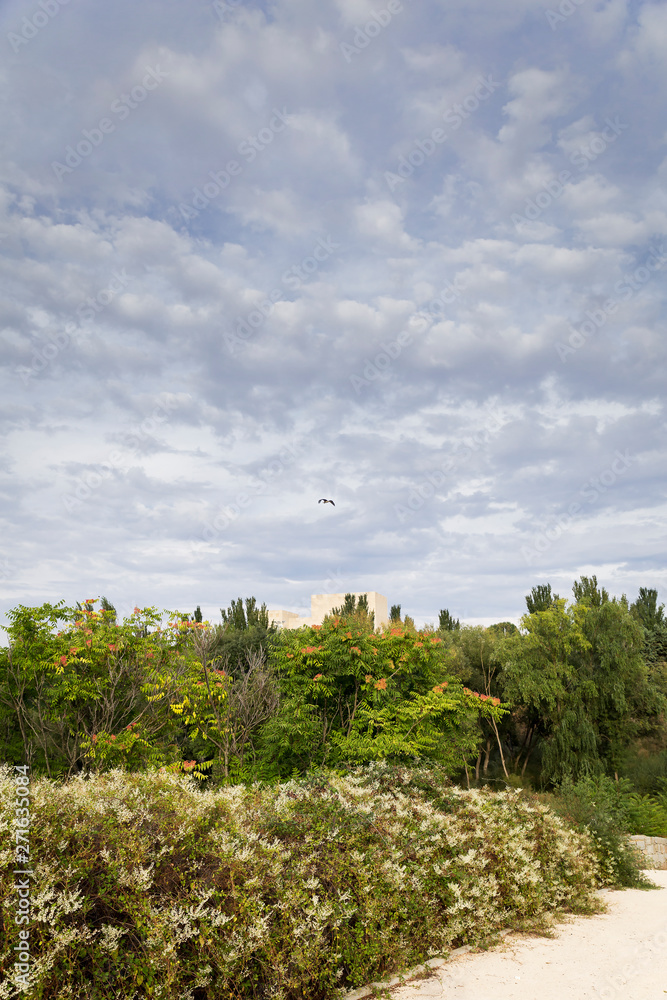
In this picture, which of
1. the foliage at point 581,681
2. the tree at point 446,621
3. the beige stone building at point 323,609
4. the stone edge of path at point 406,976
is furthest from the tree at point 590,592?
the stone edge of path at point 406,976

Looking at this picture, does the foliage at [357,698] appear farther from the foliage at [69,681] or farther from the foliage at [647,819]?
the foliage at [647,819]

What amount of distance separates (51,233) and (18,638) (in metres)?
6.84

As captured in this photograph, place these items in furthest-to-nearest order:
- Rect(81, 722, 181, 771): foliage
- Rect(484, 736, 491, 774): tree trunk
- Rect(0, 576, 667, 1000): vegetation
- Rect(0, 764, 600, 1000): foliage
Result: 1. Rect(484, 736, 491, 774): tree trunk
2. Rect(81, 722, 181, 771): foliage
3. Rect(0, 576, 667, 1000): vegetation
4. Rect(0, 764, 600, 1000): foliage

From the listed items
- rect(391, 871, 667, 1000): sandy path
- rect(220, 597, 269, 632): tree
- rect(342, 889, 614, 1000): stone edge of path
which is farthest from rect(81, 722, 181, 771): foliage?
rect(220, 597, 269, 632): tree

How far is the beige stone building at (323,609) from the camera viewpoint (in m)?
37.0

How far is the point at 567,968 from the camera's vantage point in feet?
15.0

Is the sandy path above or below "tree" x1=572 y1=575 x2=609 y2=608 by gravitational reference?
below

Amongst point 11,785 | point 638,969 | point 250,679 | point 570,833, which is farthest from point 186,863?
point 250,679

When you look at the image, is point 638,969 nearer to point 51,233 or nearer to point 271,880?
point 271,880

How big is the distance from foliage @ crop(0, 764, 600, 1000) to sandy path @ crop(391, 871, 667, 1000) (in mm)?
226

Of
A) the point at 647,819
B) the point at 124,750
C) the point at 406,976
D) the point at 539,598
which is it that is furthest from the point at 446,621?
the point at 406,976

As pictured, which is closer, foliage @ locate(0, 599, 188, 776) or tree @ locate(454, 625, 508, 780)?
foliage @ locate(0, 599, 188, 776)

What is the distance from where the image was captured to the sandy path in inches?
159

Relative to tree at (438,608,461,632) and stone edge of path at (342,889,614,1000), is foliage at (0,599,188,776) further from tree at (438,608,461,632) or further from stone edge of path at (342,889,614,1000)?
tree at (438,608,461,632)
